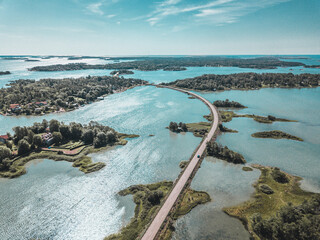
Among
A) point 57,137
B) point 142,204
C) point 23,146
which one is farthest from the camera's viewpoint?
point 57,137

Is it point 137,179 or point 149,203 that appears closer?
point 149,203

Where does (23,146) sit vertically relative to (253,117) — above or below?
above

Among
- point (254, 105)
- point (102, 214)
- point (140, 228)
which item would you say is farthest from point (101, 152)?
point (254, 105)

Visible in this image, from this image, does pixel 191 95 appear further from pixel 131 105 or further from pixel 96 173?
pixel 96 173

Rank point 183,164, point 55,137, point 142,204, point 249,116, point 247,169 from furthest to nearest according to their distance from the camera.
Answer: point 249,116, point 55,137, point 183,164, point 247,169, point 142,204

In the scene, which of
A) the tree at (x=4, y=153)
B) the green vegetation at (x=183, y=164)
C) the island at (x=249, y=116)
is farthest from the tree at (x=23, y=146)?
the island at (x=249, y=116)

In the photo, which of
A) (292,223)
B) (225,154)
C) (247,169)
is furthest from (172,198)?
(247,169)

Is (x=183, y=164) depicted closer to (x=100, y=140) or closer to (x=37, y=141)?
(x=100, y=140)

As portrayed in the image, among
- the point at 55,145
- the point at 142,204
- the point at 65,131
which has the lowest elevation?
the point at 142,204
